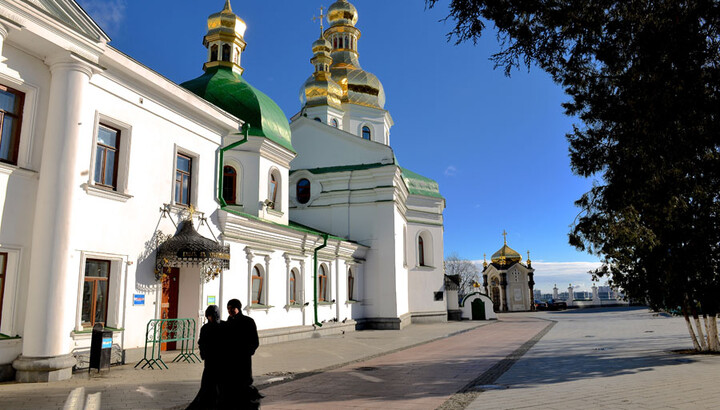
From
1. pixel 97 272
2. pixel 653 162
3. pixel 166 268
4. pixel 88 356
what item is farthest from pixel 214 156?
pixel 653 162

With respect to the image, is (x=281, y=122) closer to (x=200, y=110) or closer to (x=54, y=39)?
(x=200, y=110)

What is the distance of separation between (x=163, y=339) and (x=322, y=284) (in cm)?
951

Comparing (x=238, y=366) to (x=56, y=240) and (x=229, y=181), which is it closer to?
(x=56, y=240)

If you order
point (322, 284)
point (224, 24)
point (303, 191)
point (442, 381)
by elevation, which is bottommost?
point (442, 381)

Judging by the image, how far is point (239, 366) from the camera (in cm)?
586

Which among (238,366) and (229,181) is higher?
(229,181)

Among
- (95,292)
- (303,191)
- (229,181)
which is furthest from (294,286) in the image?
(95,292)

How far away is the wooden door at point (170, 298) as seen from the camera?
12.1 metres

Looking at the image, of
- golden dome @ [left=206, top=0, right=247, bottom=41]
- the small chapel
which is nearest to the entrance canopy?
golden dome @ [left=206, top=0, right=247, bottom=41]

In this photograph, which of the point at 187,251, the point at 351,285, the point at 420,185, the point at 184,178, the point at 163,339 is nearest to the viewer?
the point at 163,339

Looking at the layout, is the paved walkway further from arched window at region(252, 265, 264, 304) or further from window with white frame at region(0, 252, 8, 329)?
arched window at region(252, 265, 264, 304)

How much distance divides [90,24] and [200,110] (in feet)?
12.4

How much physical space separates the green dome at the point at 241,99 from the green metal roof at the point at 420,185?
42.0 ft

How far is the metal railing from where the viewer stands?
10320 mm
